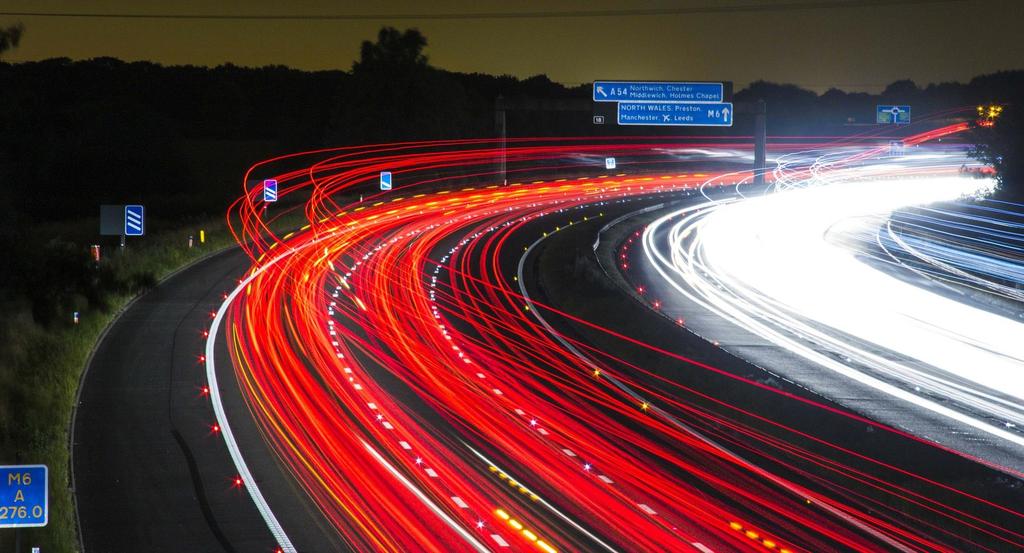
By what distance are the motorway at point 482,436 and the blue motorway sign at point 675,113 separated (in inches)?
824

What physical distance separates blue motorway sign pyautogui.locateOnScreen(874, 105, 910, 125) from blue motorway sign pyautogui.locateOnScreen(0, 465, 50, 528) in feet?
259

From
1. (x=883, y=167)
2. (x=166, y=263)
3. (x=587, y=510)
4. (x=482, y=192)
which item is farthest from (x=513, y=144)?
(x=587, y=510)

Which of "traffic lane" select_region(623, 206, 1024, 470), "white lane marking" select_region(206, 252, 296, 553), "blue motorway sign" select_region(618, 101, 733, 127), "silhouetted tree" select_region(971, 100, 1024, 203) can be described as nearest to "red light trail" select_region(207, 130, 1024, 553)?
"white lane marking" select_region(206, 252, 296, 553)

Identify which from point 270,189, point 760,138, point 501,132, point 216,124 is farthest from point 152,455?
point 216,124

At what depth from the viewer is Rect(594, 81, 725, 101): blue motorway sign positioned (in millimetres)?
56594

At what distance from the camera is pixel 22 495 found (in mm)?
9398

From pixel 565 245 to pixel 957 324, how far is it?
19.0 m

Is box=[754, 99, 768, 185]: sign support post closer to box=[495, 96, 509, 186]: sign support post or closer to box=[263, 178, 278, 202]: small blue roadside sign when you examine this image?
box=[495, 96, 509, 186]: sign support post

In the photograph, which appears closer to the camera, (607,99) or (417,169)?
Answer: (607,99)

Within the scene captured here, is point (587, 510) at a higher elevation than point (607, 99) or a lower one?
lower

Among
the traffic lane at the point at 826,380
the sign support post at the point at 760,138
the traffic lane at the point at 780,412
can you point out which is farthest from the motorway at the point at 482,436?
the sign support post at the point at 760,138

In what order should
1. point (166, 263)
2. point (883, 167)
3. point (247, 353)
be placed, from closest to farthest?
point (247, 353), point (166, 263), point (883, 167)

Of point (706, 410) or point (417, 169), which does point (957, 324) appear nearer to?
point (706, 410)

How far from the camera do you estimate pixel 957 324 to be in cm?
3103
